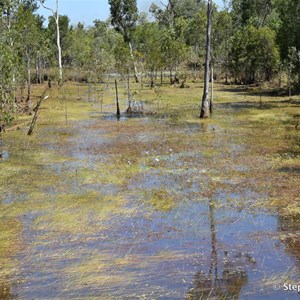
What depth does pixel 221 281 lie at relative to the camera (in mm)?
9883

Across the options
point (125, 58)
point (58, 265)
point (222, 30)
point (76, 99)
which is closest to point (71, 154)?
point (58, 265)

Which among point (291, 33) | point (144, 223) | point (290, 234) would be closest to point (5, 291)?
point (144, 223)

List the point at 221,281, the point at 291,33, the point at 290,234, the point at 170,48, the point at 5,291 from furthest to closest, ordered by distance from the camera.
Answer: the point at 170,48
the point at 291,33
the point at 290,234
the point at 221,281
the point at 5,291

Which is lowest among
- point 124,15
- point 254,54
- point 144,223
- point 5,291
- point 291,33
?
point 5,291

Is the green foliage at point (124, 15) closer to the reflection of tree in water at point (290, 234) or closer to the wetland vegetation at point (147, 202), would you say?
the wetland vegetation at point (147, 202)

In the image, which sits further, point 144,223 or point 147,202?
point 147,202

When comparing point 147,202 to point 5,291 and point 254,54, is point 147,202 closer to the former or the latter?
point 5,291

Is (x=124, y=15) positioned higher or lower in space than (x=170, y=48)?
higher

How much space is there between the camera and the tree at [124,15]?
82.7 meters

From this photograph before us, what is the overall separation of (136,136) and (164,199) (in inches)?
508

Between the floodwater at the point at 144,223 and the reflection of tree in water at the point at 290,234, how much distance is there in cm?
3

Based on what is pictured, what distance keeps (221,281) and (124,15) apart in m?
79.2

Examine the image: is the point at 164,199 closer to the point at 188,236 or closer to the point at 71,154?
the point at 188,236

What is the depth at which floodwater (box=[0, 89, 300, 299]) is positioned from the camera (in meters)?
9.84
